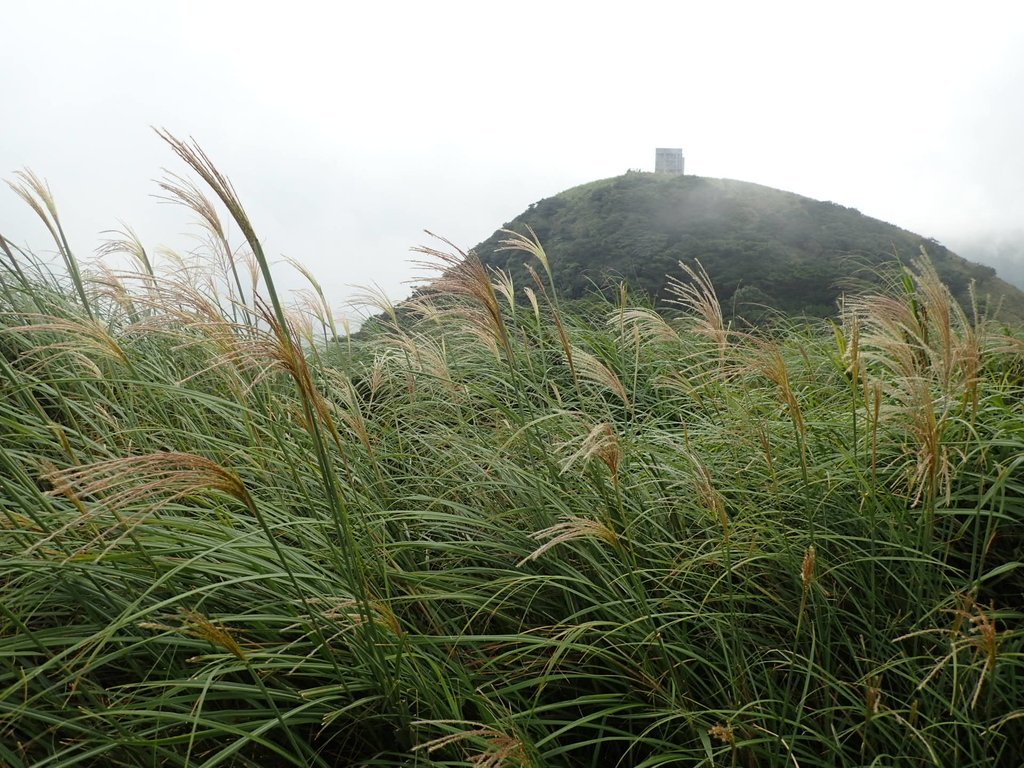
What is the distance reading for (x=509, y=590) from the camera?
213cm

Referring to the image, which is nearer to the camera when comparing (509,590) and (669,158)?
(509,590)

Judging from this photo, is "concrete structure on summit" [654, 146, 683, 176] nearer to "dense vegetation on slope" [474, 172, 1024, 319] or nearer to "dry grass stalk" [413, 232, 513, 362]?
"dense vegetation on slope" [474, 172, 1024, 319]

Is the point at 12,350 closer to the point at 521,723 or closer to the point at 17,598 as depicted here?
the point at 17,598

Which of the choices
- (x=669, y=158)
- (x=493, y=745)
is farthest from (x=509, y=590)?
(x=669, y=158)

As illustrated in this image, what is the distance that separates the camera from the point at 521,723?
169cm

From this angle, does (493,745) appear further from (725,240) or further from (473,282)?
(725,240)

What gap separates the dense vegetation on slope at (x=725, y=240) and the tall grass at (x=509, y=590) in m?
8.90

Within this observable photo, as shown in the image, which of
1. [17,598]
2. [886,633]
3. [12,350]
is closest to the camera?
[17,598]

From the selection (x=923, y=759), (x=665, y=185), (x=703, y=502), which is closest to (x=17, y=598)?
(x=703, y=502)

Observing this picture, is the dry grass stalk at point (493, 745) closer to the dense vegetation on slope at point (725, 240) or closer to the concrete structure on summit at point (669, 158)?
the dense vegetation on slope at point (725, 240)

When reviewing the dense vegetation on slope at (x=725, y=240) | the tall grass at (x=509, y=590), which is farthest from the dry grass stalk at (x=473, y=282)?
the dense vegetation on slope at (x=725, y=240)

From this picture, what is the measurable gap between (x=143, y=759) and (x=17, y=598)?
59cm

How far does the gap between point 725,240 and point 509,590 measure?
15.5 m

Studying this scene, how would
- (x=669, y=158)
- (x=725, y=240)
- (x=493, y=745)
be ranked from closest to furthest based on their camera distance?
(x=493, y=745) → (x=725, y=240) → (x=669, y=158)
